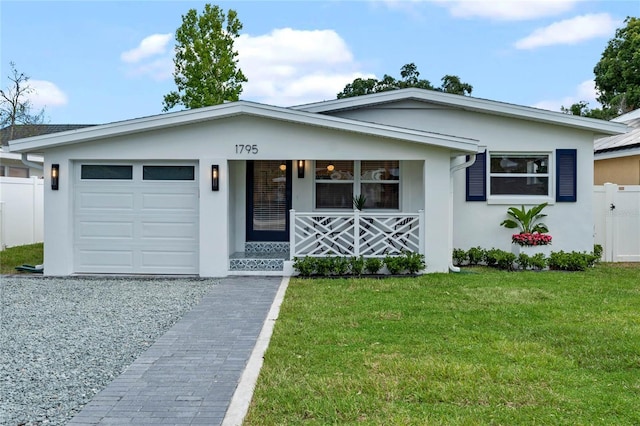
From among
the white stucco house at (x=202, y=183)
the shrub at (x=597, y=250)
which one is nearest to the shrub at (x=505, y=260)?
the white stucco house at (x=202, y=183)

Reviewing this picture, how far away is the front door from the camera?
37.6ft

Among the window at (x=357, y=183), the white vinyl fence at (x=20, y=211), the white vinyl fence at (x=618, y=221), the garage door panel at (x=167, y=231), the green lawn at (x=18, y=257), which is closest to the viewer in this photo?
the garage door panel at (x=167, y=231)

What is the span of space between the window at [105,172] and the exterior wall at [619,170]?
1241 centimetres

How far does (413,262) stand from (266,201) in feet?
12.3

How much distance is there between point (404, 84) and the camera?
34.6m

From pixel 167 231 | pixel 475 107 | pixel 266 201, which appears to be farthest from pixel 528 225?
pixel 167 231

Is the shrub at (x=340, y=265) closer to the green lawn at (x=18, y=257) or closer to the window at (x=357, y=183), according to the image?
the window at (x=357, y=183)

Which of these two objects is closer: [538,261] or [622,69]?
[538,261]

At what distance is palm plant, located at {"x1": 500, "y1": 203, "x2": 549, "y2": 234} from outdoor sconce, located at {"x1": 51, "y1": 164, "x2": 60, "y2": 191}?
920cm

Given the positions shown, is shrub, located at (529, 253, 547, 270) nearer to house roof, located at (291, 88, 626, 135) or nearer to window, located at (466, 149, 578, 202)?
window, located at (466, 149, 578, 202)

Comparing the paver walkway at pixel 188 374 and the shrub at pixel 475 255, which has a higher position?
the shrub at pixel 475 255

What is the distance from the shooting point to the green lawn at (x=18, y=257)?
1103cm

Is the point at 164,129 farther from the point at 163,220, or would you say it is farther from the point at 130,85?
the point at 130,85

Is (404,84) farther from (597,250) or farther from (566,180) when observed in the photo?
(597,250)
